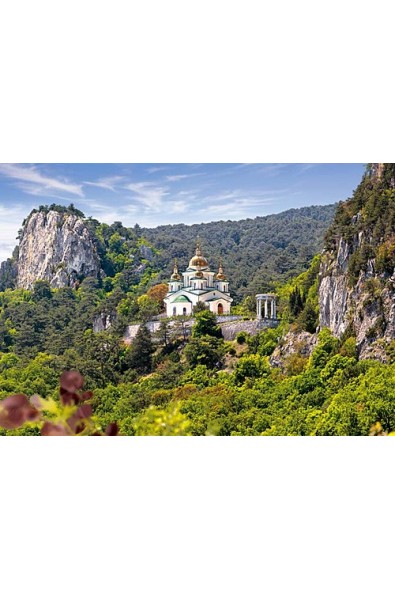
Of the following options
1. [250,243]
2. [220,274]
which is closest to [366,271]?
[250,243]

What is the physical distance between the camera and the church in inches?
274

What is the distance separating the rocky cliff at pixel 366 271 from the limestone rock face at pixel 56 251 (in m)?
2.49

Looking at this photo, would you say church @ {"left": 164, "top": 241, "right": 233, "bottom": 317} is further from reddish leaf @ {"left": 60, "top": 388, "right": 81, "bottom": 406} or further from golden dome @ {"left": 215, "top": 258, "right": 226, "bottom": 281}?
reddish leaf @ {"left": 60, "top": 388, "right": 81, "bottom": 406}

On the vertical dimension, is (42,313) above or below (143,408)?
above

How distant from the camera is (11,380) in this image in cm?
674

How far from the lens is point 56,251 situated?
24.6ft

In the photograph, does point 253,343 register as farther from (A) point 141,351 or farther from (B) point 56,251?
(B) point 56,251

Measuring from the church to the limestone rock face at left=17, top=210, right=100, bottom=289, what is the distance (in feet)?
3.32

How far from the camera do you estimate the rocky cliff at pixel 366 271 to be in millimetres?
6641

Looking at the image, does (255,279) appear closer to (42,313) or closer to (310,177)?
(310,177)

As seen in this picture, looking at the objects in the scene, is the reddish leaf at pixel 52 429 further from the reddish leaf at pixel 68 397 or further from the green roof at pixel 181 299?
the green roof at pixel 181 299

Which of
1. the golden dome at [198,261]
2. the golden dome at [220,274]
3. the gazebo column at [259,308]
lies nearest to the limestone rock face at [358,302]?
the gazebo column at [259,308]

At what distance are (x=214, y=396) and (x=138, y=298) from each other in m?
1.34
